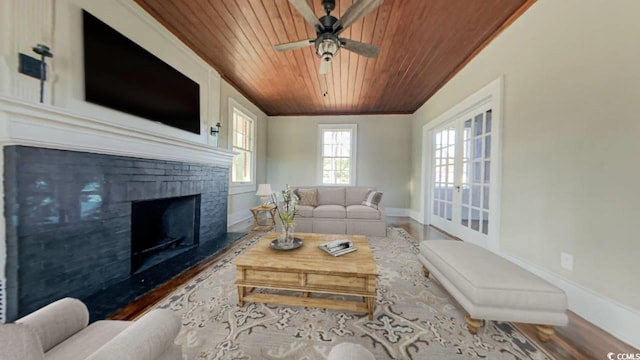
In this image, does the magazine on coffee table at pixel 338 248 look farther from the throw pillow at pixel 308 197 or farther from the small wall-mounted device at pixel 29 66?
the small wall-mounted device at pixel 29 66

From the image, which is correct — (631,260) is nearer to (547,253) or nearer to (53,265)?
(547,253)

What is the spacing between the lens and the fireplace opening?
8.63ft

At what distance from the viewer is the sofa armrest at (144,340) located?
63 centimetres

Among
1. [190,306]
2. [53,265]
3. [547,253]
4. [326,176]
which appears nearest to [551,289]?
[547,253]

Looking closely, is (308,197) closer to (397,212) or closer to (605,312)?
(397,212)

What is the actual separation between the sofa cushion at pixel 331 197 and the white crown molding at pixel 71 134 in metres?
2.63

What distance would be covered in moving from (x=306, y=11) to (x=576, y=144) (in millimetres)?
2384

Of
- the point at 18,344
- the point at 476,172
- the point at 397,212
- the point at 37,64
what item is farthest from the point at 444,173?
the point at 37,64

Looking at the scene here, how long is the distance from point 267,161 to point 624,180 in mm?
5997

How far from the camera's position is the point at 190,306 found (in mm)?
1763

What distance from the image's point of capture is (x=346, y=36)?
277cm

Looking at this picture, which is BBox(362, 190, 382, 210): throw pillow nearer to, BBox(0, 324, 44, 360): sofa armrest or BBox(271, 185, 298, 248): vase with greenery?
BBox(271, 185, 298, 248): vase with greenery

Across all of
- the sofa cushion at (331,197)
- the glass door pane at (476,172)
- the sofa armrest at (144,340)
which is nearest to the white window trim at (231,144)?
the sofa cushion at (331,197)

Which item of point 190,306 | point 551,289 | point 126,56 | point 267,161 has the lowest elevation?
point 190,306
